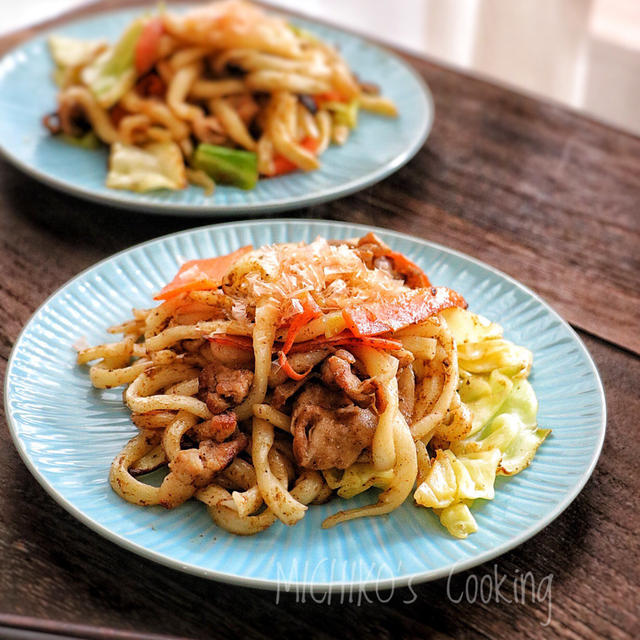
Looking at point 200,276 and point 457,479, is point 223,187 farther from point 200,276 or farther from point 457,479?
point 457,479

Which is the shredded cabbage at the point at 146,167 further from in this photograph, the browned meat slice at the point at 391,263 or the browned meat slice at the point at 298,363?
the browned meat slice at the point at 298,363

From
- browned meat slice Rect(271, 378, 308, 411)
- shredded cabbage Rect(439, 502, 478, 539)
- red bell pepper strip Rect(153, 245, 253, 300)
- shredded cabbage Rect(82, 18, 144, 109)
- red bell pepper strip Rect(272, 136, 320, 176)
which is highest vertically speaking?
red bell pepper strip Rect(153, 245, 253, 300)

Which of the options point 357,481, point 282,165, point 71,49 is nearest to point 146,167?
point 282,165

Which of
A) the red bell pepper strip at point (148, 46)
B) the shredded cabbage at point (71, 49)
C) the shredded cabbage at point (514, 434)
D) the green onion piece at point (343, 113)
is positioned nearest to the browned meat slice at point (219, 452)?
the shredded cabbage at point (514, 434)

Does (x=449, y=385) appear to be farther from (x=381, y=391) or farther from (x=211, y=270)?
(x=211, y=270)

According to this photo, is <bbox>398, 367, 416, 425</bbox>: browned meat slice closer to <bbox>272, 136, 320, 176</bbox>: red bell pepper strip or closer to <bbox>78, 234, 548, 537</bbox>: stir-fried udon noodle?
<bbox>78, 234, 548, 537</bbox>: stir-fried udon noodle

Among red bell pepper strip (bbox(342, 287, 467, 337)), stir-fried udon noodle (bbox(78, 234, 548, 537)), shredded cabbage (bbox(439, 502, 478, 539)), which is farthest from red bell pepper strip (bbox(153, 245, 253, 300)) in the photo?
shredded cabbage (bbox(439, 502, 478, 539))
